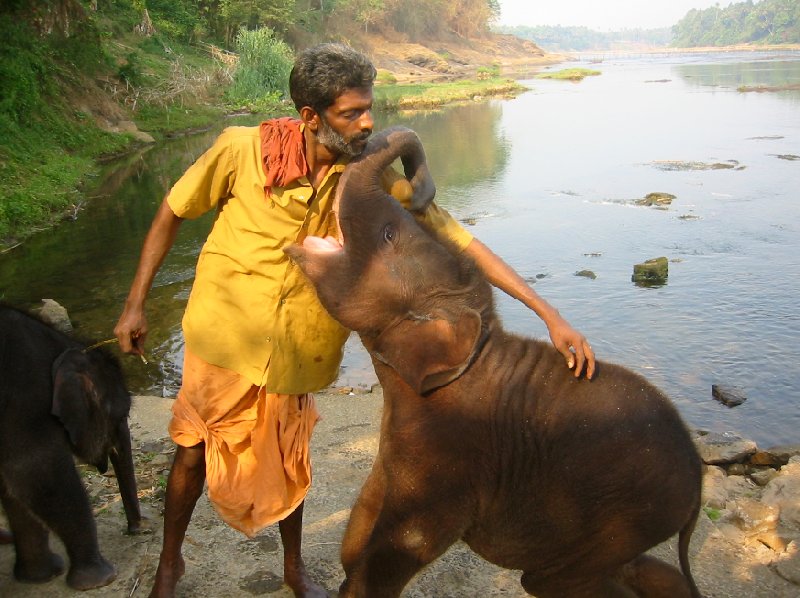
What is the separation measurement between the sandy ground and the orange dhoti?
486mm

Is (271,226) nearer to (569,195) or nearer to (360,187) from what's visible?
(360,187)

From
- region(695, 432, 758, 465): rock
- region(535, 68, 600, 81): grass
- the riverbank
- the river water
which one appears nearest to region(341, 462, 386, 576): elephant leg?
region(695, 432, 758, 465): rock

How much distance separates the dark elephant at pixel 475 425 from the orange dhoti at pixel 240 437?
2.08 feet

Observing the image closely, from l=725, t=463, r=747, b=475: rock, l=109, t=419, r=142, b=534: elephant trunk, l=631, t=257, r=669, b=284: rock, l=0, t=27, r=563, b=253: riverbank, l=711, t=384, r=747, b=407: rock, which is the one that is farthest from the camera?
l=0, t=27, r=563, b=253: riverbank

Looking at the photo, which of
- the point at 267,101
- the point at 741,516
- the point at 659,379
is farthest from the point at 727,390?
the point at 267,101

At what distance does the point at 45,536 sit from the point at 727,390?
21.7 ft

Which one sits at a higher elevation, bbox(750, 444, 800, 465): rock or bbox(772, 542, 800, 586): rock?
bbox(772, 542, 800, 586): rock

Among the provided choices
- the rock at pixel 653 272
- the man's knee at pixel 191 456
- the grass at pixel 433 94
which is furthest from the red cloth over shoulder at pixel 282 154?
the grass at pixel 433 94

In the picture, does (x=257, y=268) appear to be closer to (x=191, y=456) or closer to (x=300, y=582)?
(x=191, y=456)

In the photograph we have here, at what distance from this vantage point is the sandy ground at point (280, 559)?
3914 mm

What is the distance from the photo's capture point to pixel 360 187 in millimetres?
3033

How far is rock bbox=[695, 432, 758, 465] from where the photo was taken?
6637 millimetres

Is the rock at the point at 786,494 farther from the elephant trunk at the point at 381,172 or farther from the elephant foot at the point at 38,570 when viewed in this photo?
the elephant foot at the point at 38,570

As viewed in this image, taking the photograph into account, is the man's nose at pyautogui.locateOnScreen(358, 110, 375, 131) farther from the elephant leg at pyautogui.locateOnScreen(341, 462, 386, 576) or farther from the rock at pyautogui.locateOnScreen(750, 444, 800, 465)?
the rock at pyautogui.locateOnScreen(750, 444, 800, 465)
